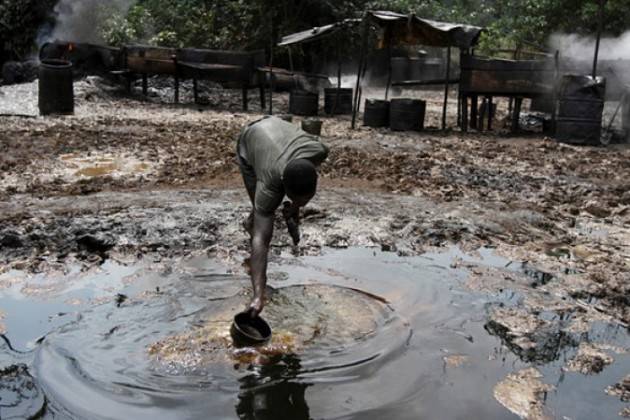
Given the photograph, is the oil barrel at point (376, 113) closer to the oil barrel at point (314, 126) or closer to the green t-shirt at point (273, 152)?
the oil barrel at point (314, 126)

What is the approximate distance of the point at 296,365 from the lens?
3.56m

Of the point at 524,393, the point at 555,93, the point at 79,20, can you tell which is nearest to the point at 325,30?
the point at 555,93

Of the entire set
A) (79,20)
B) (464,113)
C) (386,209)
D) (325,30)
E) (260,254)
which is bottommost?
(386,209)

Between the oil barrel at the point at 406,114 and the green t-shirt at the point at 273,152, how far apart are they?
27.0 ft

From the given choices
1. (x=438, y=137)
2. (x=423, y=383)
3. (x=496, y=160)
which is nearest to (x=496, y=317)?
(x=423, y=383)

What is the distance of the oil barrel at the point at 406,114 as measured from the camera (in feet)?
39.3

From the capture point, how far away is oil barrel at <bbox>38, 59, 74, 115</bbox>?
1205 centimetres

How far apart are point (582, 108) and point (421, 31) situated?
10.4 feet

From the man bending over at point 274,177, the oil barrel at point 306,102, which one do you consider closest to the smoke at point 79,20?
the oil barrel at point 306,102

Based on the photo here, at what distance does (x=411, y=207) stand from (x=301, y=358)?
3.20 m

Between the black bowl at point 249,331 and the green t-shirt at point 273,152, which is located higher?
the green t-shirt at point 273,152

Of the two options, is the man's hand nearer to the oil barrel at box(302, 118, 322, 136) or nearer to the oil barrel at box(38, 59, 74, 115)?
the oil barrel at box(302, 118, 322, 136)

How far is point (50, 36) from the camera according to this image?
19.9 m

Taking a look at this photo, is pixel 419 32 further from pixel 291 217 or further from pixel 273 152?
pixel 273 152
